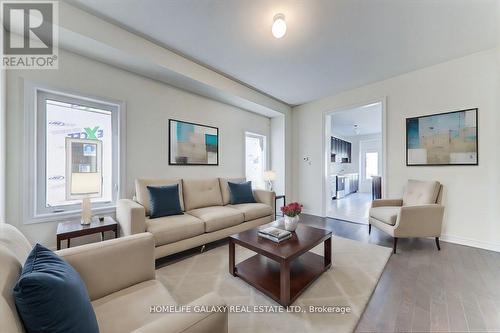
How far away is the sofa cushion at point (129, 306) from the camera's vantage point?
3.00ft

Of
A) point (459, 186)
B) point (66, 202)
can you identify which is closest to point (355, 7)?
point (459, 186)

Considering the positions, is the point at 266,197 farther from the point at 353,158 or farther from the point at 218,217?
the point at 353,158

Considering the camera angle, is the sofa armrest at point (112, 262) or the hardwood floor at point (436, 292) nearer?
the sofa armrest at point (112, 262)

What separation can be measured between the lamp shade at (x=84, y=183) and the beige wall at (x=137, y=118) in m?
0.66

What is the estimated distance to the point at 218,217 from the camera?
2.71 m

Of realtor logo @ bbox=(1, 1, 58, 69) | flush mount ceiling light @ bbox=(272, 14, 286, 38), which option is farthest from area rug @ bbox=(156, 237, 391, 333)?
realtor logo @ bbox=(1, 1, 58, 69)

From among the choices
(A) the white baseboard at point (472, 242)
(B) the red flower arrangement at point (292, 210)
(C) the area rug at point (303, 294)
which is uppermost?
(B) the red flower arrangement at point (292, 210)

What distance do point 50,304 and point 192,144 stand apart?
3.05 meters

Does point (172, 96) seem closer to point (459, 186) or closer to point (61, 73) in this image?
point (61, 73)

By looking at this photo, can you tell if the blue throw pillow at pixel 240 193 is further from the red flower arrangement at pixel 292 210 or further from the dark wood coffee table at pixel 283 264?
the red flower arrangement at pixel 292 210

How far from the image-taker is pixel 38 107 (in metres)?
2.24

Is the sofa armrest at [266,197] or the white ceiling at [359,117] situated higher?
the white ceiling at [359,117]

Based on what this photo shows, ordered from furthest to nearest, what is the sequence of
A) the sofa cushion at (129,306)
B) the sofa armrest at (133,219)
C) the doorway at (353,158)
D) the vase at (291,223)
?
the doorway at (353,158) < the vase at (291,223) < the sofa armrest at (133,219) < the sofa cushion at (129,306)

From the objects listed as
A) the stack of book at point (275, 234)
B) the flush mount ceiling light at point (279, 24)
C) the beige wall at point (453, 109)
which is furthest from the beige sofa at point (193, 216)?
the beige wall at point (453, 109)
